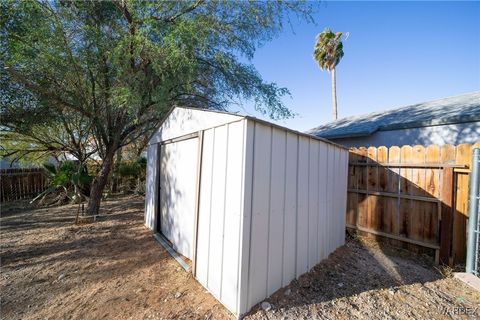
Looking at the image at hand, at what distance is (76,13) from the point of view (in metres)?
5.44

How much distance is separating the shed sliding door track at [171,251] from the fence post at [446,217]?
4.23 m

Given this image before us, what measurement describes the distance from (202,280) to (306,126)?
1106cm

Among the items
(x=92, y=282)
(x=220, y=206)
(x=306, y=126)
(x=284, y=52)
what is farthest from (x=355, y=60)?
(x=92, y=282)

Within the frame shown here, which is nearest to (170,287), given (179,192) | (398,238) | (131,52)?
(179,192)

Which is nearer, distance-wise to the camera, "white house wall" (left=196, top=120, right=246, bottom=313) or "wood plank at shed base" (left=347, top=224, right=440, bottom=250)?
"white house wall" (left=196, top=120, right=246, bottom=313)

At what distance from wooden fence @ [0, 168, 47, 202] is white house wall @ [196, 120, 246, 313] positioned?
36.7 ft

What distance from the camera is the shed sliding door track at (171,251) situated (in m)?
3.53

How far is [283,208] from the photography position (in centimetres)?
283

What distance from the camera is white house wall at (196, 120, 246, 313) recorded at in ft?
7.91

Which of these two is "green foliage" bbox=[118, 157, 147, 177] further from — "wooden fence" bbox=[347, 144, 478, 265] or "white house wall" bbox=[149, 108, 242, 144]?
"wooden fence" bbox=[347, 144, 478, 265]

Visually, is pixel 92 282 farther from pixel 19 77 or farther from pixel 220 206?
pixel 19 77

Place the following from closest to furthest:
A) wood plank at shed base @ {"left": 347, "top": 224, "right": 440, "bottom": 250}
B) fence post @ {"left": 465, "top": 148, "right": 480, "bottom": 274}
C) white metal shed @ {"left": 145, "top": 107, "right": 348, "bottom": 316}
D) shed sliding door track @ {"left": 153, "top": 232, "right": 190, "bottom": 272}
→ white metal shed @ {"left": 145, "top": 107, "right": 348, "bottom": 316} < fence post @ {"left": 465, "top": 148, "right": 480, "bottom": 274} < shed sliding door track @ {"left": 153, "top": 232, "right": 190, "bottom": 272} < wood plank at shed base @ {"left": 347, "top": 224, "right": 440, "bottom": 250}

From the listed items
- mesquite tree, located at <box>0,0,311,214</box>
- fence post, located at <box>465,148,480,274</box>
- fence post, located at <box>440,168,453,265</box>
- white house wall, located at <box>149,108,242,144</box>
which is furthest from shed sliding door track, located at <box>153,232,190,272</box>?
fence post, located at <box>440,168,453,265</box>

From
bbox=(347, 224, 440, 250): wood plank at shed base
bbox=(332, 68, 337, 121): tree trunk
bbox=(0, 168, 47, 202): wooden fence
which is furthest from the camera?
bbox=(332, 68, 337, 121): tree trunk
